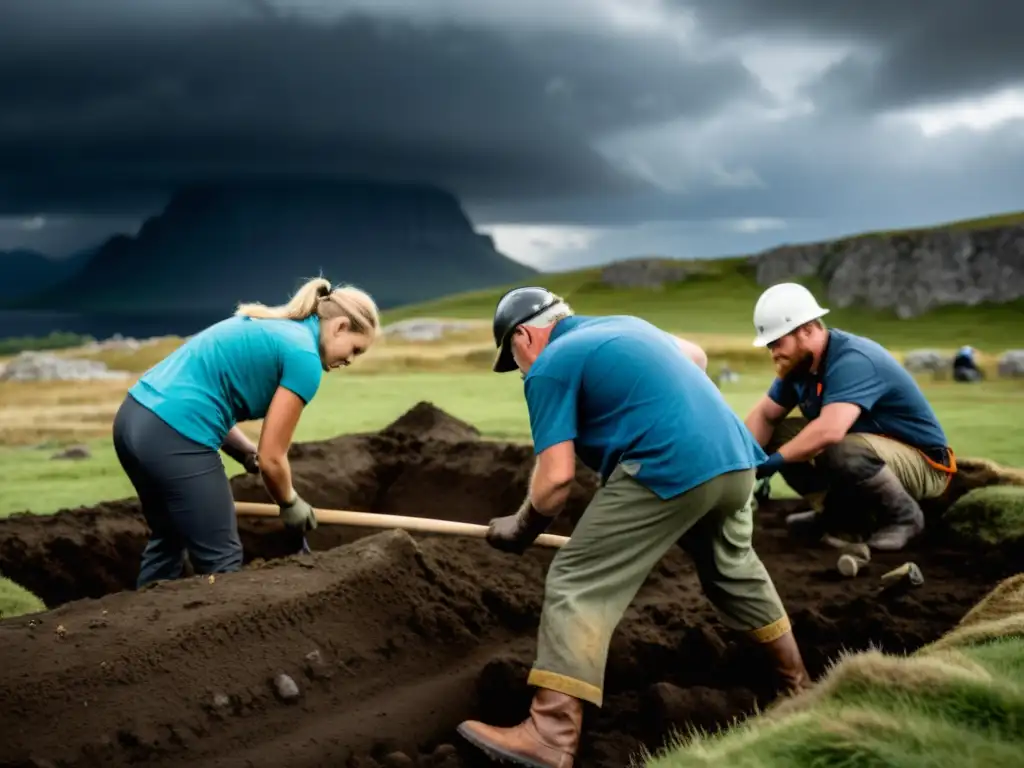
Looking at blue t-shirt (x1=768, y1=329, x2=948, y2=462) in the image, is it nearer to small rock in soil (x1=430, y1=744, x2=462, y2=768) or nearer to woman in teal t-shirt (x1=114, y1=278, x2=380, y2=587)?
woman in teal t-shirt (x1=114, y1=278, x2=380, y2=587)

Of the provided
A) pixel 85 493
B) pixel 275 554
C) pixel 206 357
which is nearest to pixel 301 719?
Result: pixel 206 357

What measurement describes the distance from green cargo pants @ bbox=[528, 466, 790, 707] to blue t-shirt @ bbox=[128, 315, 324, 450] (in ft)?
6.17

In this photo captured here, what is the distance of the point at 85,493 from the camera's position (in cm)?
841

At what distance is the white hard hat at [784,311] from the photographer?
6132 mm

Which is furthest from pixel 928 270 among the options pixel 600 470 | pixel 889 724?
pixel 889 724

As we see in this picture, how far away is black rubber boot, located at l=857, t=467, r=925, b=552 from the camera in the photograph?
6492 millimetres

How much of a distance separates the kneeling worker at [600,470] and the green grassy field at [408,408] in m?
5.57

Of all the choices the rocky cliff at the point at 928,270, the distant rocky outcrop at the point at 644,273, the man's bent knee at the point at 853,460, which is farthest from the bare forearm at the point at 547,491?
the distant rocky outcrop at the point at 644,273

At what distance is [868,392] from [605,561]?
3.08 m

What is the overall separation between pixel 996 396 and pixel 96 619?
1219cm

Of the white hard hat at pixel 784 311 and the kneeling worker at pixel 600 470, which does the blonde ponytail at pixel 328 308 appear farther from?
the white hard hat at pixel 784 311

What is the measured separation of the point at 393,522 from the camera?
5.63 meters

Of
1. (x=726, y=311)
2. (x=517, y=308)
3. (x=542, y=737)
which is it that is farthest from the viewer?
(x=726, y=311)

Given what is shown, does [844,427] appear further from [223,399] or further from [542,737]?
[223,399]
